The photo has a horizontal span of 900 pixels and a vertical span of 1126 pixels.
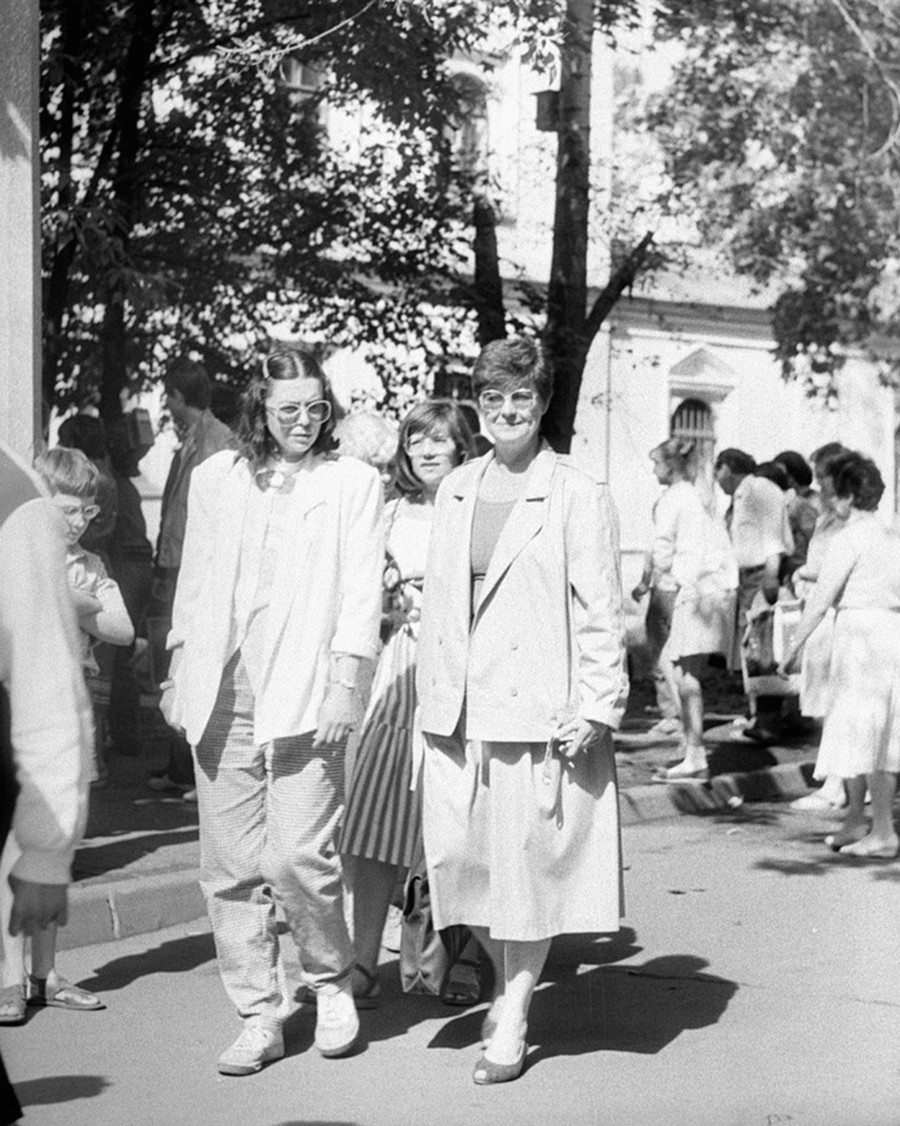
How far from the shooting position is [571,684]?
594cm

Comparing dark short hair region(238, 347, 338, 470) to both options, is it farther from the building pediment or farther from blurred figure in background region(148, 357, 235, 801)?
the building pediment

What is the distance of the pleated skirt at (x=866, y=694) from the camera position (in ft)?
32.9

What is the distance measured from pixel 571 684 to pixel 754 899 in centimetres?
318

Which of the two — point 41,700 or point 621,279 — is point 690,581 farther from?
point 41,700

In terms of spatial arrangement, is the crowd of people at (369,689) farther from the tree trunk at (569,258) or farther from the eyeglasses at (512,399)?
the tree trunk at (569,258)

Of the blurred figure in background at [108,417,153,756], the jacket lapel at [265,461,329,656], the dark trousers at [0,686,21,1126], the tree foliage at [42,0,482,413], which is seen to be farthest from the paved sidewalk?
the dark trousers at [0,686,21,1126]

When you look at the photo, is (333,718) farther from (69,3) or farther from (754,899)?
(69,3)

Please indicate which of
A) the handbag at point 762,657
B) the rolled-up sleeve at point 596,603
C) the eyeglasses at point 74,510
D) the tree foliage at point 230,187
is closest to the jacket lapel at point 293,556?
the rolled-up sleeve at point 596,603

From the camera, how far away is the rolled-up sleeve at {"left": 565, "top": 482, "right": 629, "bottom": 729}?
19.2 feet

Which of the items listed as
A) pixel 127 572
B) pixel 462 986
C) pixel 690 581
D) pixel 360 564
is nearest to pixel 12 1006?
pixel 462 986

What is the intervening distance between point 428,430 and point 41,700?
13.5 ft

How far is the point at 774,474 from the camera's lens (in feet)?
46.5

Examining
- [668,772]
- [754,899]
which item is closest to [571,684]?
[754,899]

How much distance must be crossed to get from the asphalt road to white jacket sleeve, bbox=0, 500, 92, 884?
247 cm
